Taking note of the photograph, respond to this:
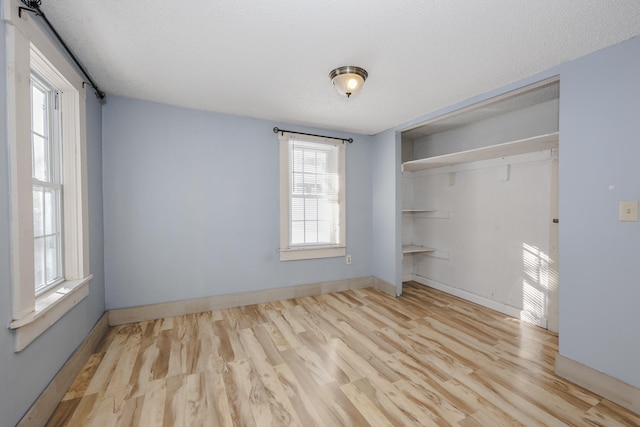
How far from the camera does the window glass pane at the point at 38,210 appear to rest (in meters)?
1.79

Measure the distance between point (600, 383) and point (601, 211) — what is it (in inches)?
48.2

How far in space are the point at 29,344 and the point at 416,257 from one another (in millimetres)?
4602

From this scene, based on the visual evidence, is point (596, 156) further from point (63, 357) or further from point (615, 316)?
point (63, 357)

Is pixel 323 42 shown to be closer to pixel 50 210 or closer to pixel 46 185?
pixel 46 185

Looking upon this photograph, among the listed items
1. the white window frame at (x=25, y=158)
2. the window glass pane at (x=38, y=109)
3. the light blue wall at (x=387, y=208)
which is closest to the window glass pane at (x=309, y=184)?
the light blue wall at (x=387, y=208)

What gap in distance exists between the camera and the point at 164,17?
1649mm

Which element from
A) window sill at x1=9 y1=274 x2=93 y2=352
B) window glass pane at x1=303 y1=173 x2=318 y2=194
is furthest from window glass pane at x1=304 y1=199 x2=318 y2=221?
window sill at x1=9 y1=274 x2=93 y2=352

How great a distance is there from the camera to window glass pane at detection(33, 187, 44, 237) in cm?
179

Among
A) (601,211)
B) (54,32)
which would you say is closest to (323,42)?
(54,32)

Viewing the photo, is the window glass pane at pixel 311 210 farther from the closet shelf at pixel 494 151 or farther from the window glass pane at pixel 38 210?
the window glass pane at pixel 38 210

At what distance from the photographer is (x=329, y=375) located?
2049 millimetres

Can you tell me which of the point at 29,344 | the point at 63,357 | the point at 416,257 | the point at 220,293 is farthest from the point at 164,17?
the point at 416,257

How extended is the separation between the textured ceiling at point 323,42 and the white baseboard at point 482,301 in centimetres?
258

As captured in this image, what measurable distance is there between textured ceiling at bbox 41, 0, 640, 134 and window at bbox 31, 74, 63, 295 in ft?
1.55
